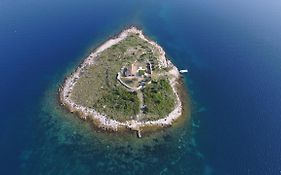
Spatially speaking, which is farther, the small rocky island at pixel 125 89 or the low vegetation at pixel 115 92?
the low vegetation at pixel 115 92

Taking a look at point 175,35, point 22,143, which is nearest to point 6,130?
point 22,143

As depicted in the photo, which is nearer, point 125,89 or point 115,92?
point 115,92

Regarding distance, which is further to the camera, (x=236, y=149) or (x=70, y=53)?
(x=70, y=53)

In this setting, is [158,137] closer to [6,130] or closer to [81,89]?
[81,89]

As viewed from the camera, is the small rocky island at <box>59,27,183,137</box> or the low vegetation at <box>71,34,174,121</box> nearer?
the small rocky island at <box>59,27,183,137</box>

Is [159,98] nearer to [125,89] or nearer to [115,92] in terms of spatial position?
[125,89]

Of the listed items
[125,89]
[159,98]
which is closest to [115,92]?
[125,89]

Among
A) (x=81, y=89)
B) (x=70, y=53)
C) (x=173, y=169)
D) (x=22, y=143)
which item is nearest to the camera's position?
(x=173, y=169)

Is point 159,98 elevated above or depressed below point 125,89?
above
